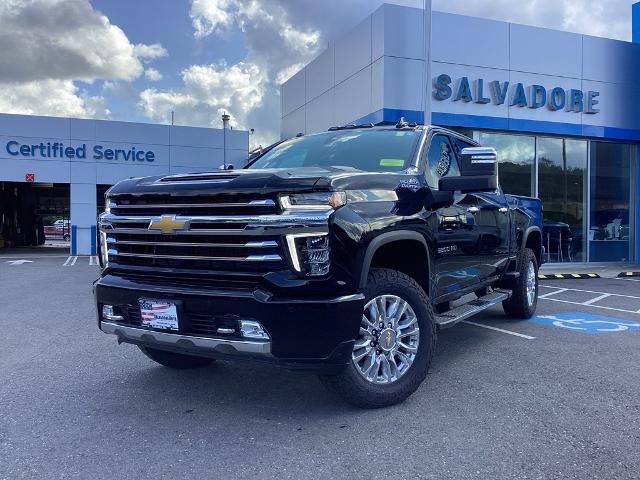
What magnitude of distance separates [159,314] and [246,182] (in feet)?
3.39

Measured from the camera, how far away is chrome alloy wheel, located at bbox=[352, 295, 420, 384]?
12.2 feet

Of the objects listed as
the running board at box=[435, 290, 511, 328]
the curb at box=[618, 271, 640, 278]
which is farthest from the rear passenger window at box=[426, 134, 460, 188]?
the curb at box=[618, 271, 640, 278]

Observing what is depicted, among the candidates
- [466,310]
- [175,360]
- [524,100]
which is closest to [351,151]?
[466,310]

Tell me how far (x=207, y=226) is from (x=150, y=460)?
4.57 feet

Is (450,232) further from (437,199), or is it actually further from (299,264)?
(299,264)

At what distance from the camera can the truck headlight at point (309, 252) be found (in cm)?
331

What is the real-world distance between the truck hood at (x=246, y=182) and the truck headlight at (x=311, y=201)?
4 centimetres

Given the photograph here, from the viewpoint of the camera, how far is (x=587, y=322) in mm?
7328

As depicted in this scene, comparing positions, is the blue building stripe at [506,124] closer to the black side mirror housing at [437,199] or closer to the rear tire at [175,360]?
the black side mirror housing at [437,199]

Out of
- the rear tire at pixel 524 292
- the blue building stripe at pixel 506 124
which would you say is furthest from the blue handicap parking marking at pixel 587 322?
the blue building stripe at pixel 506 124

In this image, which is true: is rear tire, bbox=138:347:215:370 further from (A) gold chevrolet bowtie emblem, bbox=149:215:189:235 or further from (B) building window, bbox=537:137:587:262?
(B) building window, bbox=537:137:587:262

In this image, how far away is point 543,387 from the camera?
441cm

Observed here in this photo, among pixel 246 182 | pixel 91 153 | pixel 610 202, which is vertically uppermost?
pixel 91 153

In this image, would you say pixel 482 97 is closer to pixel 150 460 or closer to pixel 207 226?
pixel 207 226
